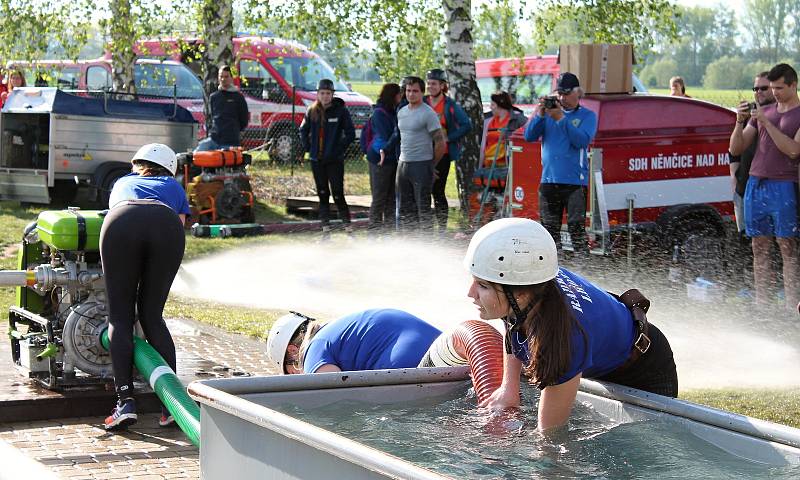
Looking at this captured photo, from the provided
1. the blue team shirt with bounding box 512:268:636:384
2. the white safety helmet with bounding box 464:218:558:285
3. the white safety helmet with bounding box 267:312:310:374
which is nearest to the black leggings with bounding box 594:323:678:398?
the blue team shirt with bounding box 512:268:636:384

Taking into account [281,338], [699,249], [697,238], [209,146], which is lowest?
[699,249]

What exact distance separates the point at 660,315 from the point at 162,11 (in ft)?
37.6

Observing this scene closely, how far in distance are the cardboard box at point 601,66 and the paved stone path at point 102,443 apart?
5627mm

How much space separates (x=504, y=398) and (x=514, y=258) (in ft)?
2.29

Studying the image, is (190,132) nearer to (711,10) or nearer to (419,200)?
(419,200)

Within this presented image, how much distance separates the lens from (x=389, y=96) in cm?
1490

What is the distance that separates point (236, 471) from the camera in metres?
4.11

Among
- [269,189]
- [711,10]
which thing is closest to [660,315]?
[269,189]

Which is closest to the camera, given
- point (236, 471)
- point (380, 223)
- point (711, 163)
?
point (236, 471)

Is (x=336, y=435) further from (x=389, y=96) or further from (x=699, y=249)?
(x=389, y=96)

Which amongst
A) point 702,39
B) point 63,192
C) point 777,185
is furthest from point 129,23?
point 702,39

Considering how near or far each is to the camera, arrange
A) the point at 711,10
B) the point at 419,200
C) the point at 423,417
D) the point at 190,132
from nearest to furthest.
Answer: the point at 423,417 < the point at 419,200 < the point at 190,132 < the point at 711,10

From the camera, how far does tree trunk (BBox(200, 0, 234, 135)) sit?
1865cm

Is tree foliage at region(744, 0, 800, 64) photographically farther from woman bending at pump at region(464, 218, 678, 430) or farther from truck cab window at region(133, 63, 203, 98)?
woman bending at pump at region(464, 218, 678, 430)
